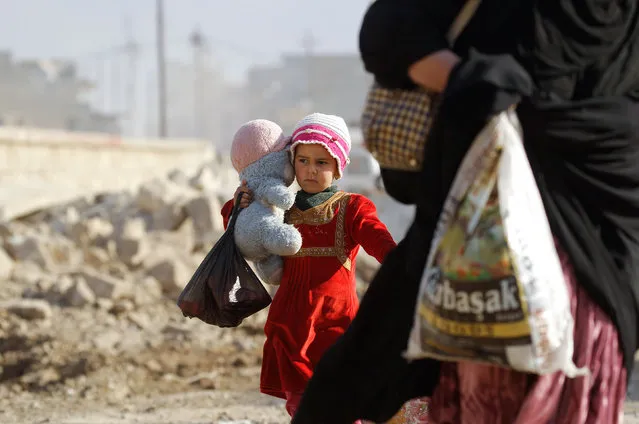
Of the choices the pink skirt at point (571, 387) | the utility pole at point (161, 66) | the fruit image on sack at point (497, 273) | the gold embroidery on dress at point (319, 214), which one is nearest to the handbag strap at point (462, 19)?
the fruit image on sack at point (497, 273)

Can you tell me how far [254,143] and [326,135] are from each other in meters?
0.28

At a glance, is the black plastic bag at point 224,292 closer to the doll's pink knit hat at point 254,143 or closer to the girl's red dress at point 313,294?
the girl's red dress at point 313,294

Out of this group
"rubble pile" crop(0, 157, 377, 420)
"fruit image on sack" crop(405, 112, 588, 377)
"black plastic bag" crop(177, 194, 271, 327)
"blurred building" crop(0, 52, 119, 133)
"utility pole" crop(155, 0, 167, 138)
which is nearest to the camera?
"fruit image on sack" crop(405, 112, 588, 377)

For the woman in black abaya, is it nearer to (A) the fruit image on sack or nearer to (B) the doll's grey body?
(A) the fruit image on sack

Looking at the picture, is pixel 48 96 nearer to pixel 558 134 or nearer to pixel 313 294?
pixel 313 294

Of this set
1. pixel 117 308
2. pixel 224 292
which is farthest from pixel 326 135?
pixel 117 308

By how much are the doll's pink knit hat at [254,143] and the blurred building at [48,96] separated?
2049 inches

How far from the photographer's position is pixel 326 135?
13.3ft

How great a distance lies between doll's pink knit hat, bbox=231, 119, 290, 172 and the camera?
4141mm

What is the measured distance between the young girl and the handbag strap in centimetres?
133

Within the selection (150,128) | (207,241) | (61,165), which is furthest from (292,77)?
(207,241)

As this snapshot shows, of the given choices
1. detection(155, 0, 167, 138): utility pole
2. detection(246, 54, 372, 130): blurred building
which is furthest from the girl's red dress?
detection(246, 54, 372, 130): blurred building

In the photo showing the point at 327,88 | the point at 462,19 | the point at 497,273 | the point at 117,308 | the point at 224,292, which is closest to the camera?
the point at 497,273

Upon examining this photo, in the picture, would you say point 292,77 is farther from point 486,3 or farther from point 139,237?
point 486,3
